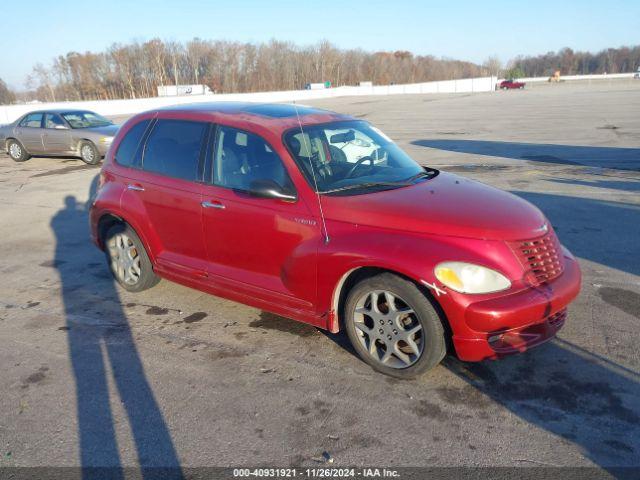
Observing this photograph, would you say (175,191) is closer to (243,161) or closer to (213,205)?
(213,205)

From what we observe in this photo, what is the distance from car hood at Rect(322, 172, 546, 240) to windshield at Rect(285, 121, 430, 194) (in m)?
0.23

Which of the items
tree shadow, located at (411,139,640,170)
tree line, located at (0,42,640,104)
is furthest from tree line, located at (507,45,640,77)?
tree shadow, located at (411,139,640,170)

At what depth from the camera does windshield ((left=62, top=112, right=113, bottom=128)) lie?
1533 centimetres

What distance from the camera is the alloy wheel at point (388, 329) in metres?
3.55

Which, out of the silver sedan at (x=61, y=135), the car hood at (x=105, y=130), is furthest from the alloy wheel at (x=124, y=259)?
the car hood at (x=105, y=130)

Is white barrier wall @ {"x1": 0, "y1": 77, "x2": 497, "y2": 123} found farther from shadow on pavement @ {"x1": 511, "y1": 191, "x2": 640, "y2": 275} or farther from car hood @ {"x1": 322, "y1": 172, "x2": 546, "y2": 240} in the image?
car hood @ {"x1": 322, "y1": 172, "x2": 546, "y2": 240}

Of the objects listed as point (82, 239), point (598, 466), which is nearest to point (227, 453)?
point (598, 466)

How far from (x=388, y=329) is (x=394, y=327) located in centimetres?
5

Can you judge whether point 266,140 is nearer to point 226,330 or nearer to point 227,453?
point 226,330

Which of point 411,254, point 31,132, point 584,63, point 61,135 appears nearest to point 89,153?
point 61,135

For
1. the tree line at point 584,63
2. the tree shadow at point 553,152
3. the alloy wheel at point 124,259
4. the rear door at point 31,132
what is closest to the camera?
the alloy wheel at point 124,259

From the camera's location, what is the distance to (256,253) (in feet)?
13.7

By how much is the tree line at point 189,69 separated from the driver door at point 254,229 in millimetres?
96536

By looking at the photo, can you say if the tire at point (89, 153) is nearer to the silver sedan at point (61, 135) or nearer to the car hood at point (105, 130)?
the silver sedan at point (61, 135)
